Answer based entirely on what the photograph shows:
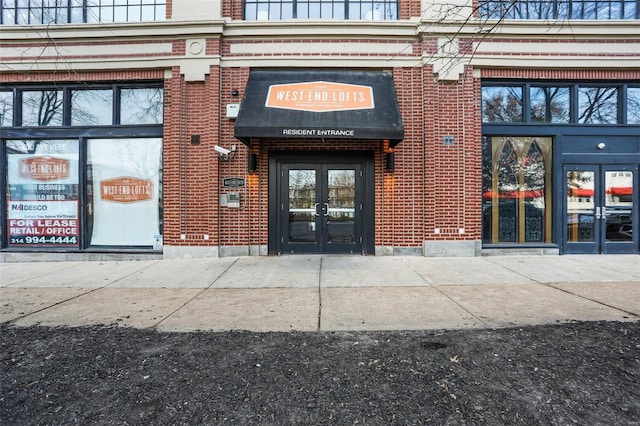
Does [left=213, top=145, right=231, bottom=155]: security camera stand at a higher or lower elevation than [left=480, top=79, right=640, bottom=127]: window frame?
lower

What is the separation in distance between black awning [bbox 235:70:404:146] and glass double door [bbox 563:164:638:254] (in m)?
5.06

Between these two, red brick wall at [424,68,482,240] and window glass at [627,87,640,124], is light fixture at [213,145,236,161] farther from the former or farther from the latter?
window glass at [627,87,640,124]

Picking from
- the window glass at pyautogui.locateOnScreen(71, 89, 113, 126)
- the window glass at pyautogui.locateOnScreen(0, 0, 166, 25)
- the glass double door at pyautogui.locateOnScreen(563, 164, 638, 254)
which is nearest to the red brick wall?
the glass double door at pyautogui.locateOnScreen(563, 164, 638, 254)

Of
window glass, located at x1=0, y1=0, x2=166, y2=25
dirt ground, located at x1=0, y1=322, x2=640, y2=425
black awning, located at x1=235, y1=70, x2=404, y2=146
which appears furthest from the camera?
window glass, located at x1=0, y1=0, x2=166, y2=25

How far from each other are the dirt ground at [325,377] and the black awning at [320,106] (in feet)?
15.0

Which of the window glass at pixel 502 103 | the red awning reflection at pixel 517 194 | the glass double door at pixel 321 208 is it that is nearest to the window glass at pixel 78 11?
the glass double door at pixel 321 208

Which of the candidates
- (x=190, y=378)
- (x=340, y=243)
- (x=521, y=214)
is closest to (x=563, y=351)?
(x=190, y=378)

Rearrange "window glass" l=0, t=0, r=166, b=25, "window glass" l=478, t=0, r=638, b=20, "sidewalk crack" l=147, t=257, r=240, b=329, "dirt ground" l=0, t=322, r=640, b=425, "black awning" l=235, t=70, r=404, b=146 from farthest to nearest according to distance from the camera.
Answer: "window glass" l=0, t=0, r=166, b=25 < "window glass" l=478, t=0, r=638, b=20 < "black awning" l=235, t=70, r=404, b=146 < "sidewalk crack" l=147, t=257, r=240, b=329 < "dirt ground" l=0, t=322, r=640, b=425

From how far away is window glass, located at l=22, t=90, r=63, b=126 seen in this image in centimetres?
848

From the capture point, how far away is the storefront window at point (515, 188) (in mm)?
8367

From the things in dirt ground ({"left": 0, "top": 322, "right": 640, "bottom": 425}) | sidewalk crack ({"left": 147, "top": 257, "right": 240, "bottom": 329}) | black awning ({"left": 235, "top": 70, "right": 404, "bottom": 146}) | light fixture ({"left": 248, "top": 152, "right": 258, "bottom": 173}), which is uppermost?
black awning ({"left": 235, "top": 70, "right": 404, "bottom": 146})

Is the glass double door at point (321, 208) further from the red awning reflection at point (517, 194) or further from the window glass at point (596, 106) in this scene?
the window glass at point (596, 106)

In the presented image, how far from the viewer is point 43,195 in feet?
27.6

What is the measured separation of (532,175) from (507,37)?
3559mm
